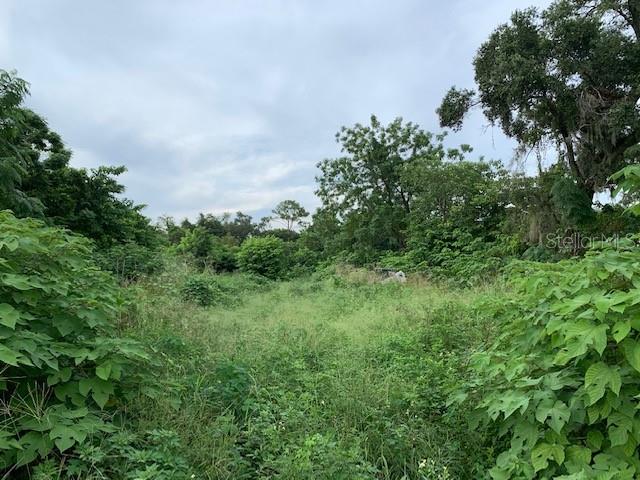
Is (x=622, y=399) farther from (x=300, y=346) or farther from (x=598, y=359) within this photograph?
(x=300, y=346)

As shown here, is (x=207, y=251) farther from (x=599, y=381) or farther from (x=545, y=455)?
(x=599, y=381)

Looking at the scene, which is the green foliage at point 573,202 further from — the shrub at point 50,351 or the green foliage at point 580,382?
the shrub at point 50,351

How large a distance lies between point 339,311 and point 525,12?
339 inches

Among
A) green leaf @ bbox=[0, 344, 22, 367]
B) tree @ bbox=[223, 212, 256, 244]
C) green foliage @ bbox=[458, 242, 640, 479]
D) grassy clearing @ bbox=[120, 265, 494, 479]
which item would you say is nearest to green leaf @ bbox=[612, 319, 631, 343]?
green foliage @ bbox=[458, 242, 640, 479]

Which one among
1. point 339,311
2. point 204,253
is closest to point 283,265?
point 204,253

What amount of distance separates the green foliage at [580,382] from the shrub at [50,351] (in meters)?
1.79

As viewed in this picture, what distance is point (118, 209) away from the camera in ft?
33.9

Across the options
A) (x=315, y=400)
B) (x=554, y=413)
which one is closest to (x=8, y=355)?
(x=315, y=400)

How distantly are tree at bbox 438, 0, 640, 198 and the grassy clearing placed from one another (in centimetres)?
714

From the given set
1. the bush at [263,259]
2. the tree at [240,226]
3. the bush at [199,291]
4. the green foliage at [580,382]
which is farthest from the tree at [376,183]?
the tree at [240,226]

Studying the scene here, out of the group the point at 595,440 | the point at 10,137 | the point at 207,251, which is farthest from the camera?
the point at 207,251

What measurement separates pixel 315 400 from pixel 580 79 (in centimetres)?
1015

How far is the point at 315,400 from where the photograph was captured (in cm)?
273

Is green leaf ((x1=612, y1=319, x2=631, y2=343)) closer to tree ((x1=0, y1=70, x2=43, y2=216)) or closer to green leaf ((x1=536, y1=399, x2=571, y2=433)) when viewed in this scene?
green leaf ((x1=536, y1=399, x2=571, y2=433))
